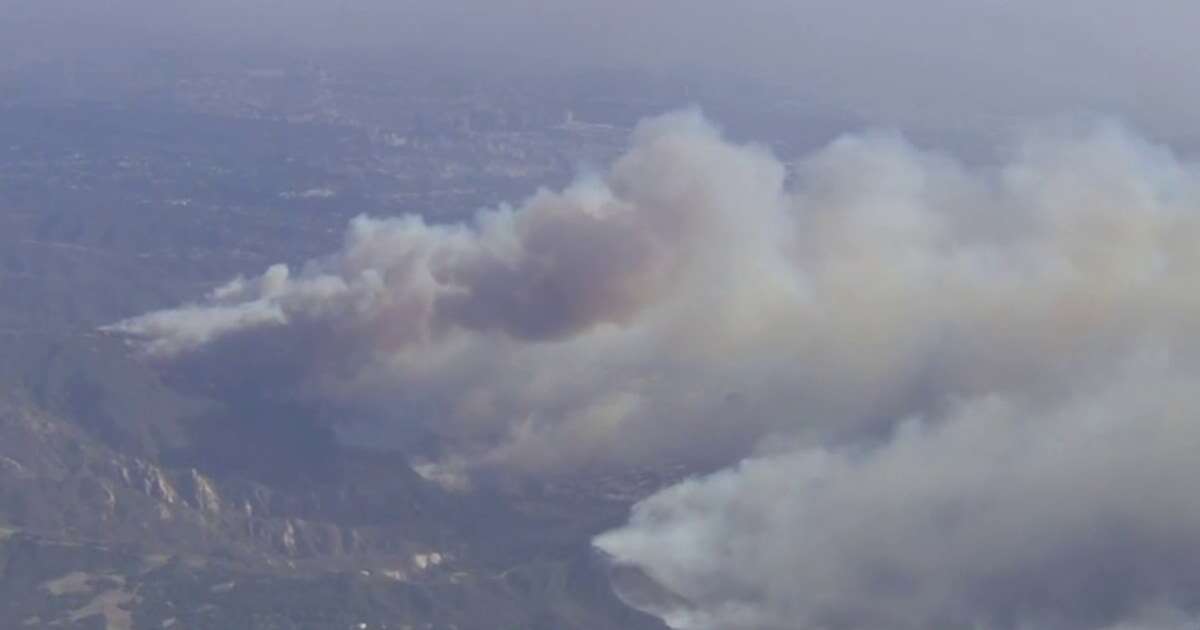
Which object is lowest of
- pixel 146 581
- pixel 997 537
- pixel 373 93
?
pixel 146 581

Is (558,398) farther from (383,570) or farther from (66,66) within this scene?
(66,66)

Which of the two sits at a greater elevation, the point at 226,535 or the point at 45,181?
the point at 45,181

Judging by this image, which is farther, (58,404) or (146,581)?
(58,404)

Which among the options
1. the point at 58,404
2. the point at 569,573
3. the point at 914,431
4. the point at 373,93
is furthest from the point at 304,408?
the point at 373,93

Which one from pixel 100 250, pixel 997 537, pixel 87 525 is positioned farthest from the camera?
pixel 100 250

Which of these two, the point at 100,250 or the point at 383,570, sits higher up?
the point at 100,250

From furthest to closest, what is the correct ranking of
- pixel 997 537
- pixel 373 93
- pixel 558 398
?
pixel 373 93, pixel 558 398, pixel 997 537

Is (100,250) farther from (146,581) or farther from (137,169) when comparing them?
(146,581)

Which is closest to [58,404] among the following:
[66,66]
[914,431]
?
[914,431]

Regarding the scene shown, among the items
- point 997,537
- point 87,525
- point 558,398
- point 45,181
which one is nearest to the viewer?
point 997,537
